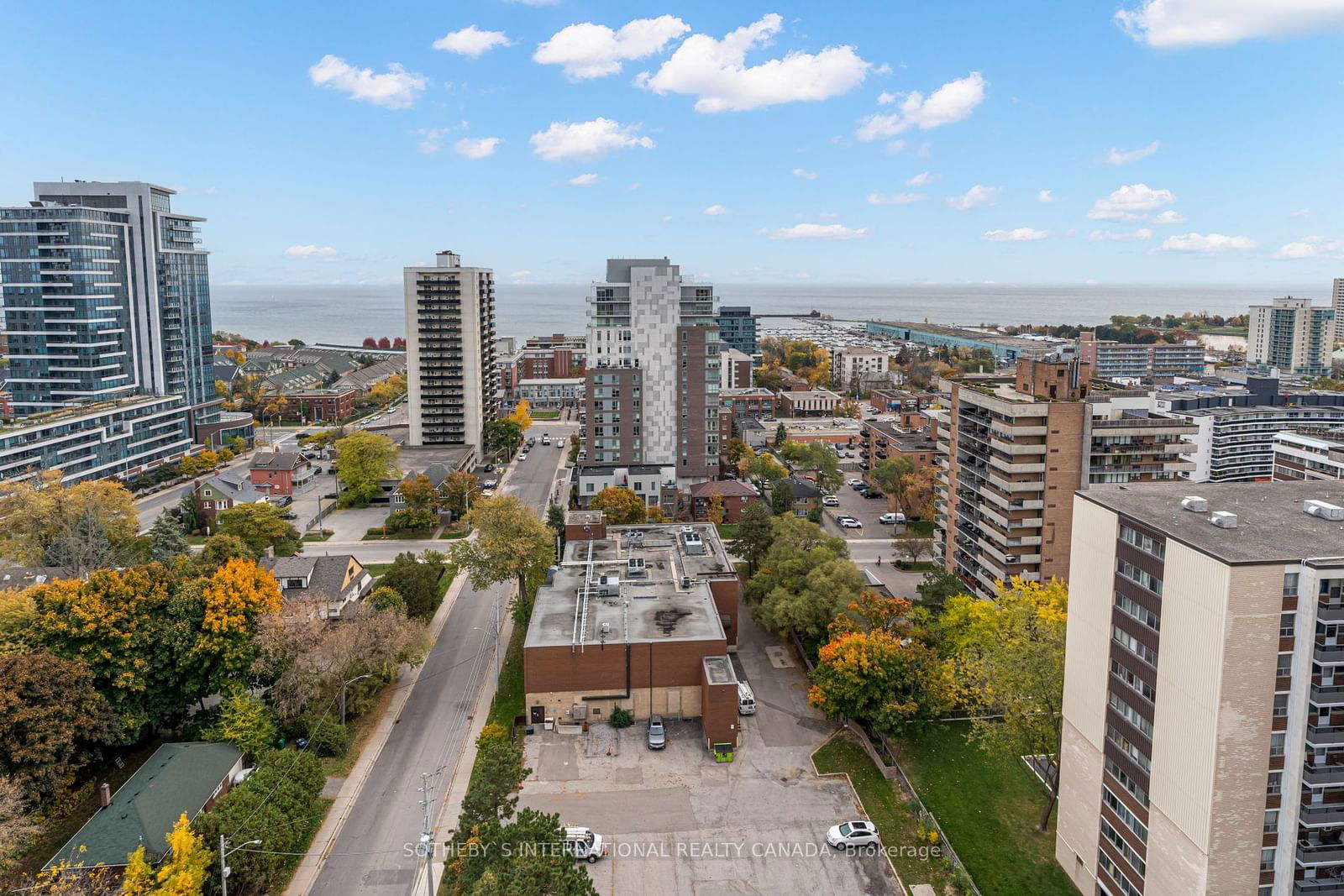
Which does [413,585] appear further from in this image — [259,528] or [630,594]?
[259,528]

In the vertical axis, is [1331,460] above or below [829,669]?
above

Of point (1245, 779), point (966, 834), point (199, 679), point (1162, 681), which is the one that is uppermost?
point (1162, 681)

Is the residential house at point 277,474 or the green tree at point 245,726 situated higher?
the residential house at point 277,474

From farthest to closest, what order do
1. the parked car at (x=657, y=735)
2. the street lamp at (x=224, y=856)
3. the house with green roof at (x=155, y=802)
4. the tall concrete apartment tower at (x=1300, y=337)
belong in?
1. the tall concrete apartment tower at (x=1300, y=337)
2. the parked car at (x=657, y=735)
3. the house with green roof at (x=155, y=802)
4. the street lamp at (x=224, y=856)

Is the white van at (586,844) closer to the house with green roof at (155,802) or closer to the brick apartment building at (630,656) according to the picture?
the brick apartment building at (630,656)

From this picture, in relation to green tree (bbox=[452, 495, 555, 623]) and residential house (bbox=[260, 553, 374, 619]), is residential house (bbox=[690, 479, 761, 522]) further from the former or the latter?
residential house (bbox=[260, 553, 374, 619])

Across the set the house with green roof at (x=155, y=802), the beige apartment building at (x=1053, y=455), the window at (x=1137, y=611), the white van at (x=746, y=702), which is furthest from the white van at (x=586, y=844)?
the beige apartment building at (x=1053, y=455)

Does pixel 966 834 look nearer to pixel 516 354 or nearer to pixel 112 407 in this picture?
pixel 112 407

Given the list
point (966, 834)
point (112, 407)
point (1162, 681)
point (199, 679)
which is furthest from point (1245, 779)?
point (112, 407)
